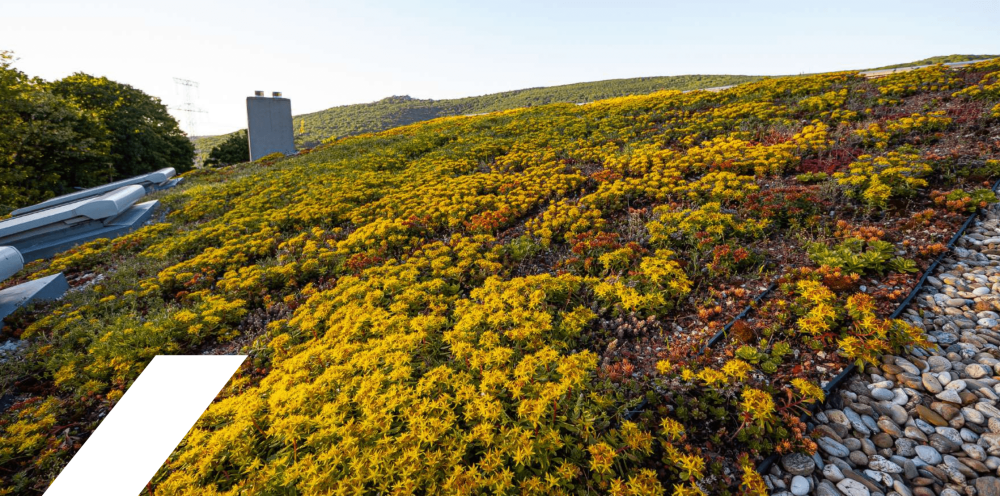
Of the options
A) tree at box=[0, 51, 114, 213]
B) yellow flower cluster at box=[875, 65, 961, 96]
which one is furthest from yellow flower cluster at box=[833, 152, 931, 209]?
tree at box=[0, 51, 114, 213]

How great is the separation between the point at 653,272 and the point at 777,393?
1.89 m

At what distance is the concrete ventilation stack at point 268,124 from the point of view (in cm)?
2334

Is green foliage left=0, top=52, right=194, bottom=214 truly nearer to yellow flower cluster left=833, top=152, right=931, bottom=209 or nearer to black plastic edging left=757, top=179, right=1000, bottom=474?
black plastic edging left=757, top=179, right=1000, bottom=474

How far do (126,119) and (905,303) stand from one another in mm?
38279

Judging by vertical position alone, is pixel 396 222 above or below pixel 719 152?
below

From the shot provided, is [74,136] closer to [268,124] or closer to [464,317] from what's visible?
[268,124]

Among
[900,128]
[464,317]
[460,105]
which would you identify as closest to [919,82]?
[900,128]

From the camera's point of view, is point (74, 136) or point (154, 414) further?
point (74, 136)

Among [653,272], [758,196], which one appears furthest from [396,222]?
[758,196]

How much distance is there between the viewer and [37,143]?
15883 mm

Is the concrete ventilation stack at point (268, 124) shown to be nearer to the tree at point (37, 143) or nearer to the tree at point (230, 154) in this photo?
the tree at point (230, 154)

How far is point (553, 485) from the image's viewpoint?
2.30 metres

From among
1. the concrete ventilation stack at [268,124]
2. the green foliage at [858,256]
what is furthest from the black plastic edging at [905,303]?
the concrete ventilation stack at [268,124]

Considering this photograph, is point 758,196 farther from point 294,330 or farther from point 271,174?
point 271,174
